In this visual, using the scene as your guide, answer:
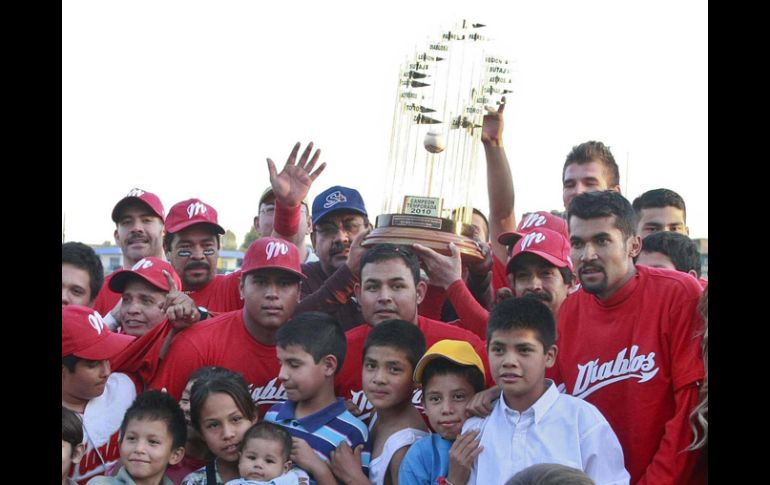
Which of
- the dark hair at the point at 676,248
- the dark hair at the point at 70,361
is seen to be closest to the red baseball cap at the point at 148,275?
the dark hair at the point at 70,361

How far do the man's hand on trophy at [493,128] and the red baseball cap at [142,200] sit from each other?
74.6 inches

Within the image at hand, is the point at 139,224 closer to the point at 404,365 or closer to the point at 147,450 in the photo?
the point at 147,450

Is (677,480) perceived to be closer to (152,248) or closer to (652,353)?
(652,353)

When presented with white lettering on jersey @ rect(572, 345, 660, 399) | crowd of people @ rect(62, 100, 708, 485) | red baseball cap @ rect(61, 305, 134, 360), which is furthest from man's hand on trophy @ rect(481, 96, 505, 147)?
red baseball cap @ rect(61, 305, 134, 360)

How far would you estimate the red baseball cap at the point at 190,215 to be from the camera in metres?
5.21

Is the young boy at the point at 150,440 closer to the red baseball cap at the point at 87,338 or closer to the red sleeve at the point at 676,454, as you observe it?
the red baseball cap at the point at 87,338

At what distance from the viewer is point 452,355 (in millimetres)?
3777

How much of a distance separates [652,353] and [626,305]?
0.74 ft

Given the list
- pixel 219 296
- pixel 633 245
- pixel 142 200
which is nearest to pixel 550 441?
pixel 633 245

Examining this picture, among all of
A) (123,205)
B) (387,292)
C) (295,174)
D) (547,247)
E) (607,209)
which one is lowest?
(387,292)

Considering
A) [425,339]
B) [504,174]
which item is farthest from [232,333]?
[504,174]

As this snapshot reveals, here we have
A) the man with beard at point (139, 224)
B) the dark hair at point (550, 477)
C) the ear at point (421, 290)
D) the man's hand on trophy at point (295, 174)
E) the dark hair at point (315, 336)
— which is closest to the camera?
the dark hair at point (550, 477)

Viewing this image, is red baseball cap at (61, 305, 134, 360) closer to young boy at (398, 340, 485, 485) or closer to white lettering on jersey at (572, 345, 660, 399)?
Result: young boy at (398, 340, 485, 485)

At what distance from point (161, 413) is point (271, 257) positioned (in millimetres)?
922
